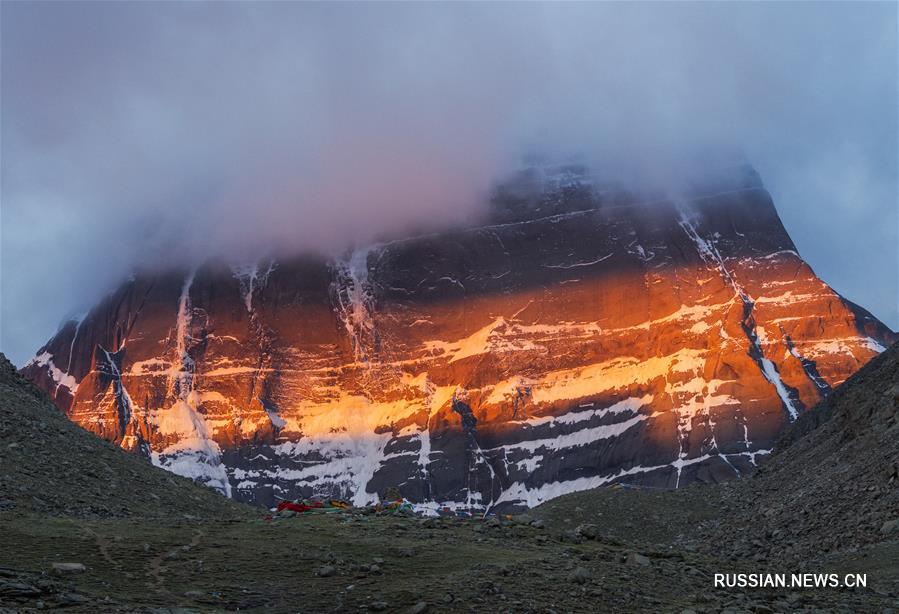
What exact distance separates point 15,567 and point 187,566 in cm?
433

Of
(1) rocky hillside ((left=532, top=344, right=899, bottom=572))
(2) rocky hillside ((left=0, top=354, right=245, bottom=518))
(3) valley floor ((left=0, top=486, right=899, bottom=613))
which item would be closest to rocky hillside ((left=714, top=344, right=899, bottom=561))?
(1) rocky hillside ((left=532, top=344, right=899, bottom=572))

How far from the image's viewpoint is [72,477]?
42812mm

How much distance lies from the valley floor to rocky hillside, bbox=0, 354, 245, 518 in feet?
16.1

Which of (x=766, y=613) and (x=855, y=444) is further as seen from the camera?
(x=855, y=444)

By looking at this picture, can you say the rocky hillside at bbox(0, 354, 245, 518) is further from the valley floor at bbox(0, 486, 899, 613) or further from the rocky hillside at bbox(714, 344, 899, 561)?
the rocky hillside at bbox(714, 344, 899, 561)

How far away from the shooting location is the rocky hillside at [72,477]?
39375 mm

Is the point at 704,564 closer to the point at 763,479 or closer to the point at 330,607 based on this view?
the point at 330,607

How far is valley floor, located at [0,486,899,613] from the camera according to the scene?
2622 centimetres

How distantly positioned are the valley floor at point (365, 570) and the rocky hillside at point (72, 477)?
16.1 feet

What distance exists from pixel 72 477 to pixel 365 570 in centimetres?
1892

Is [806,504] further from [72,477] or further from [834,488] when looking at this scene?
[72,477]

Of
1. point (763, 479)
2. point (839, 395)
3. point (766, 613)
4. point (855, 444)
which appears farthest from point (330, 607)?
point (839, 395)

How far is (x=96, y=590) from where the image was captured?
86.0 ft

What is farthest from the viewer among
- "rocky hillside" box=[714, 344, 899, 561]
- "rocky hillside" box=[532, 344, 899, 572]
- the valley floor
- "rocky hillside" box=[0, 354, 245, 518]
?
"rocky hillside" box=[714, 344, 899, 561]
